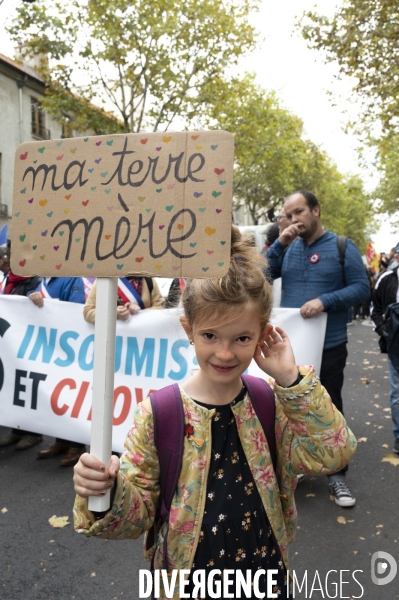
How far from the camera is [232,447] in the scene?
1586mm

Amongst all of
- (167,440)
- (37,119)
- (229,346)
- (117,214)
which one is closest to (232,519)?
(167,440)

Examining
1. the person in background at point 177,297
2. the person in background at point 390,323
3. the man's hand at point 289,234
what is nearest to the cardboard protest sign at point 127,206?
the person in background at point 177,297

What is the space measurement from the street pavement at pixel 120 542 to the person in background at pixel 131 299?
135 centimetres

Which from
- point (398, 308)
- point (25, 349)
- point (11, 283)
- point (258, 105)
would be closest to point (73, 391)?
point (25, 349)

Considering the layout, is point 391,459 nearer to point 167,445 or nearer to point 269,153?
point 167,445

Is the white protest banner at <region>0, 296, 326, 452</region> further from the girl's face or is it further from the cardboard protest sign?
the cardboard protest sign

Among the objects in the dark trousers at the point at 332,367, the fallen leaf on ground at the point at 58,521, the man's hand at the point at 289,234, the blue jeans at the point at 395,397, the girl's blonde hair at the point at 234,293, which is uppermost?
the man's hand at the point at 289,234

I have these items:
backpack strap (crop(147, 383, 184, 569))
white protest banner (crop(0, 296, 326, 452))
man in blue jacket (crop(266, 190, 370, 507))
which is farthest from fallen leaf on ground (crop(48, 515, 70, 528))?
backpack strap (crop(147, 383, 184, 569))

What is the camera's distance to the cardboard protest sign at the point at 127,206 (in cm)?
137

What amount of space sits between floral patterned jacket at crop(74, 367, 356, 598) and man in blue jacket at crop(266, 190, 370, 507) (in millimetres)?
2195

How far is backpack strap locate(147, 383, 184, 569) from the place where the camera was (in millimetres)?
1541

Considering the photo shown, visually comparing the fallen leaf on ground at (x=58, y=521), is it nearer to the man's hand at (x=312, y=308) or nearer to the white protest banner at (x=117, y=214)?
the man's hand at (x=312, y=308)

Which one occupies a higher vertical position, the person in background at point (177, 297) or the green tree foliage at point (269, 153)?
the green tree foliage at point (269, 153)

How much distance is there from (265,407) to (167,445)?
32 centimetres
